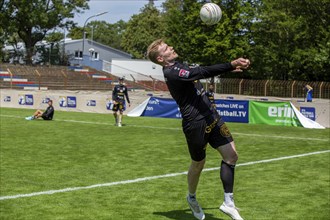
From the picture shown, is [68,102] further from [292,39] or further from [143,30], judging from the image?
[143,30]

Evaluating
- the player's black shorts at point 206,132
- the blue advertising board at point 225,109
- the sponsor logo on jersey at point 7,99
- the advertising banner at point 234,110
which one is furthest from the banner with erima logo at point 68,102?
the player's black shorts at point 206,132

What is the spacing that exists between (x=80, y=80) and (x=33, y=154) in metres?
45.2

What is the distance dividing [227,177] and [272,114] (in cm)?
1802

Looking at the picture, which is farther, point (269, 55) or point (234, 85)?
point (269, 55)

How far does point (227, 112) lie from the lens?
2520cm

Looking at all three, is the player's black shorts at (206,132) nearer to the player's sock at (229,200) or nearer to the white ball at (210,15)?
the player's sock at (229,200)

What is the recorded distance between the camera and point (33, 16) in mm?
61312

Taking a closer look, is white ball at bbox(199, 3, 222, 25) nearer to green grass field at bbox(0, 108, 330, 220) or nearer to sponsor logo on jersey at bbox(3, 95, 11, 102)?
green grass field at bbox(0, 108, 330, 220)

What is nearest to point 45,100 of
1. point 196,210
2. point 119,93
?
point 119,93

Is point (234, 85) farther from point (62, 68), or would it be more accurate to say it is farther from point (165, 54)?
point (165, 54)

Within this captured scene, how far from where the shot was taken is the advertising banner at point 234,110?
24.6m

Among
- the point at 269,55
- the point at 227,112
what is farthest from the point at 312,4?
the point at 227,112

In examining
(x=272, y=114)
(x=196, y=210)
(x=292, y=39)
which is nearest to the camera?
(x=196, y=210)

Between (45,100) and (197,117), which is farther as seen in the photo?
(45,100)
